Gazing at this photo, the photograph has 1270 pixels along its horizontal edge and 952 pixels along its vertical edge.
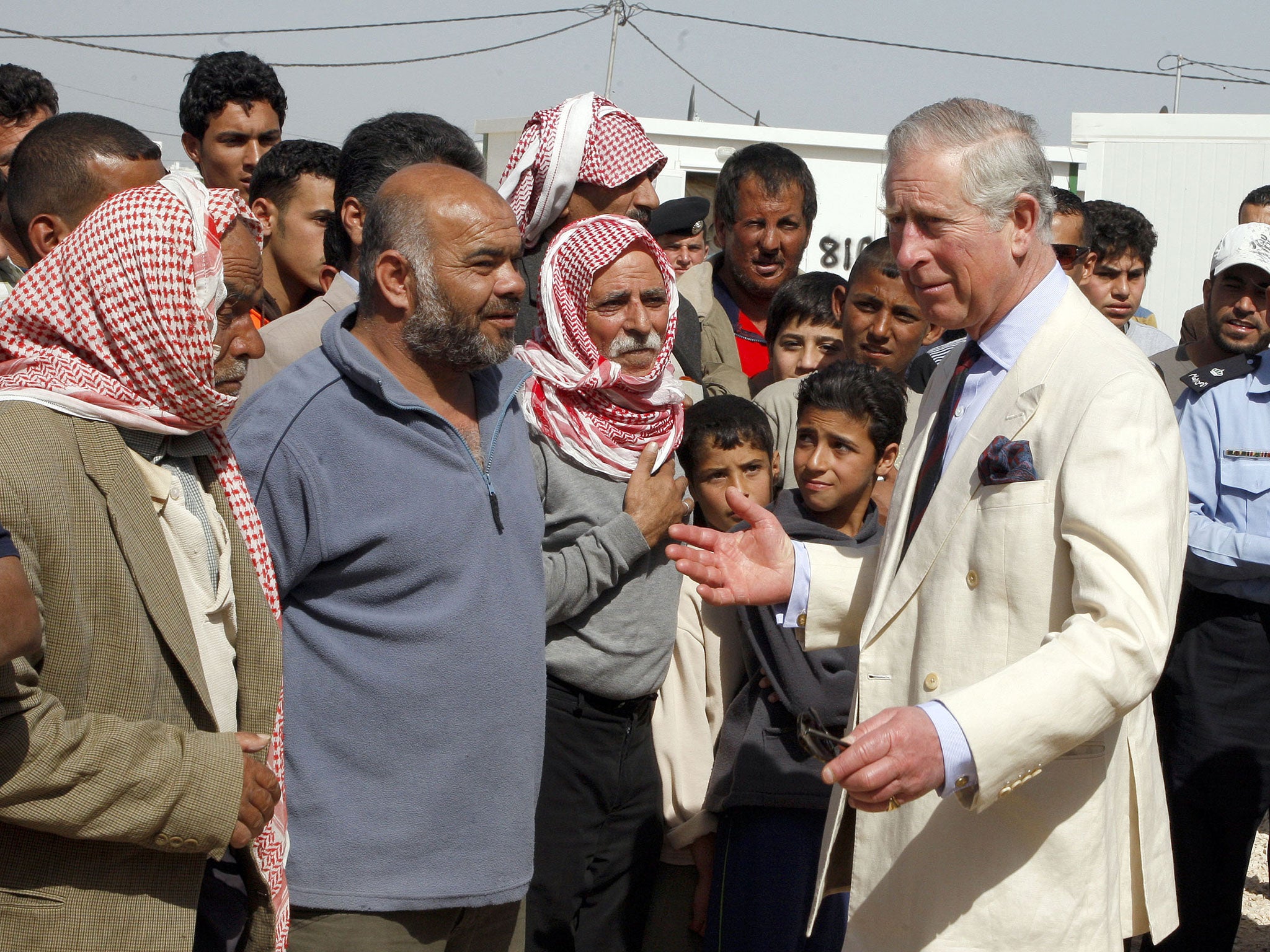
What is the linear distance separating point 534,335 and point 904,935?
2085 mm

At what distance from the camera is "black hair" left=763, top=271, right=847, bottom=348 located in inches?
189

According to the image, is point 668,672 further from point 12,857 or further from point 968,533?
point 12,857

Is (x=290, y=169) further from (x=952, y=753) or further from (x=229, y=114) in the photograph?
(x=952, y=753)

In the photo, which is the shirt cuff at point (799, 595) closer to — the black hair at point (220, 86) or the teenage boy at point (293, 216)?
the teenage boy at point (293, 216)

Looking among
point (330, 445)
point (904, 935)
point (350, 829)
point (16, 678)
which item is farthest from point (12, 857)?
point (904, 935)

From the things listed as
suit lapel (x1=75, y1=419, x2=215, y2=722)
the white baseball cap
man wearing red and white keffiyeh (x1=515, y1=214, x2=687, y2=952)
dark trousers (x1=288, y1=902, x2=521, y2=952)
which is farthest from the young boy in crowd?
suit lapel (x1=75, y1=419, x2=215, y2=722)

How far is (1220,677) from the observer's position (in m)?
4.38

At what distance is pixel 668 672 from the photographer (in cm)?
368

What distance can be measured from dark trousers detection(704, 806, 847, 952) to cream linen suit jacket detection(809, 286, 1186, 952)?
91cm

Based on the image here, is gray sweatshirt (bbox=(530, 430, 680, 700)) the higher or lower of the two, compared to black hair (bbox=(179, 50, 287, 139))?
lower

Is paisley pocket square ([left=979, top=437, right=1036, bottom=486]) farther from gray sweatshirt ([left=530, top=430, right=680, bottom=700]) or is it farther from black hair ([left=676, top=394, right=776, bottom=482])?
black hair ([left=676, top=394, right=776, bottom=482])

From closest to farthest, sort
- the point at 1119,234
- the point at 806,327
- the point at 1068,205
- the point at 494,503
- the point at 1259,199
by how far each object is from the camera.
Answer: the point at 494,503
the point at 806,327
the point at 1068,205
the point at 1119,234
the point at 1259,199

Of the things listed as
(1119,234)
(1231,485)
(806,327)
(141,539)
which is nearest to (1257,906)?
(1231,485)

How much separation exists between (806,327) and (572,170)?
125cm
